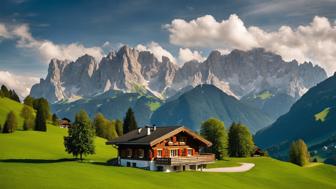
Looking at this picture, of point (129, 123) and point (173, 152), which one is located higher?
point (129, 123)

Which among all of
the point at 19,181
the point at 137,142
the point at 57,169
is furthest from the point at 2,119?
the point at 19,181

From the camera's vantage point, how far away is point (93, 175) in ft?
160

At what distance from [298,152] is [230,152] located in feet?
71.9

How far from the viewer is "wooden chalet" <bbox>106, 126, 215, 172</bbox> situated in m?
67.1

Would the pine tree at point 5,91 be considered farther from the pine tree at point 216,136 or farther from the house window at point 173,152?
the house window at point 173,152

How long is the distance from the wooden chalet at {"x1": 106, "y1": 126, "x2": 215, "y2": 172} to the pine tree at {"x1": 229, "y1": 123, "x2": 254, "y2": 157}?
47.7 meters

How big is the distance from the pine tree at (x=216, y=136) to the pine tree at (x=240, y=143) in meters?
11.0

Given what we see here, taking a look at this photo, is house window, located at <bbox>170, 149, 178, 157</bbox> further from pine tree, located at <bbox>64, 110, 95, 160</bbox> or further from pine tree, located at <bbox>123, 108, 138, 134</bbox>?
pine tree, located at <bbox>123, 108, 138, 134</bbox>

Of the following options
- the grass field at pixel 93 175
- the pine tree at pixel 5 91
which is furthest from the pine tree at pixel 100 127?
the pine tree at pixel 5 91

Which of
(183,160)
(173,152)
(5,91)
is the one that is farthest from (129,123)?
(183,160)

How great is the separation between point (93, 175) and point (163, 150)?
22.9m

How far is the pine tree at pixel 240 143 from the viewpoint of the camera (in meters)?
123

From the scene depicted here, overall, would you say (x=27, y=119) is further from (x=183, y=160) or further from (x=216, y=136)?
(x=183, y=160)

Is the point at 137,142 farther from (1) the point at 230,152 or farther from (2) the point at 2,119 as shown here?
(2) the point at 2,119
